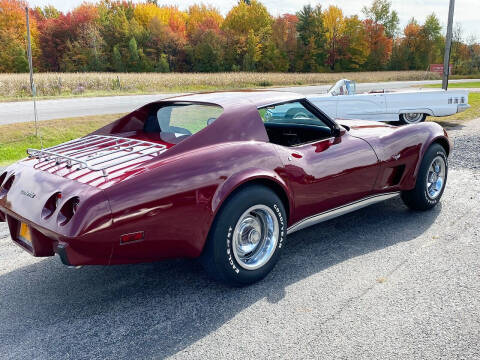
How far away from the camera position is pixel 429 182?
187 inches

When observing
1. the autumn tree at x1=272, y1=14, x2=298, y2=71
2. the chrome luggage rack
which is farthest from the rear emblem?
the autumn tree at x1=272, y1=14, x2=298, y2=71

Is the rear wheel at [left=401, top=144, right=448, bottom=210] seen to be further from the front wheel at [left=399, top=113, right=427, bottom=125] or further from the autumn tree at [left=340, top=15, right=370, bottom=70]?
the autumn tree at [left=340, top=15, right=370, bottom=70]

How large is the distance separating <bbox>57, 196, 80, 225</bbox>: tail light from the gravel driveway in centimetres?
68

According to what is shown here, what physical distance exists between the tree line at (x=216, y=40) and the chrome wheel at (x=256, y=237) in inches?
1893

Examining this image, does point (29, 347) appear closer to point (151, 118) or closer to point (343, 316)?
point (343, 316)

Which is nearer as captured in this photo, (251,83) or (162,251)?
(162,251)

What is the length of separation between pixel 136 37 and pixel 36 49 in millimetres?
13789

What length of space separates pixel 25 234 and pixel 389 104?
922 cm

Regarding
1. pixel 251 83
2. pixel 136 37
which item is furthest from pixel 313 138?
pixel 136 37

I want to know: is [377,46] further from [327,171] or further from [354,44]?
[327,171]

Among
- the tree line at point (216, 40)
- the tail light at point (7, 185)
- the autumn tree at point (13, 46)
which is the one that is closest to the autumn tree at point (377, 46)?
the tree line at point (216, 40)

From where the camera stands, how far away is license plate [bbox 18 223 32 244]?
2904 mm

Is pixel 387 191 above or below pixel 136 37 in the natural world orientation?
below

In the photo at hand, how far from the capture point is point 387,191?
4.28m
